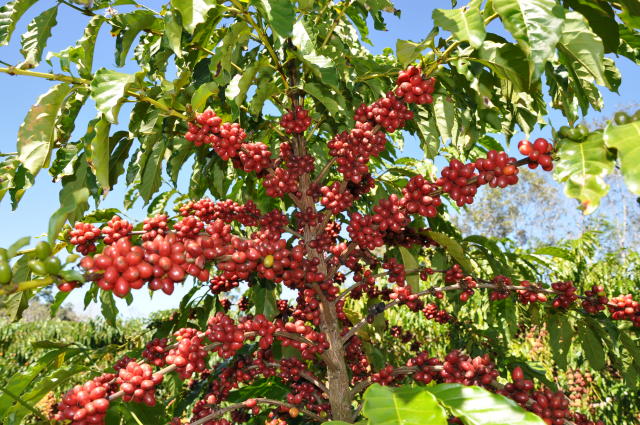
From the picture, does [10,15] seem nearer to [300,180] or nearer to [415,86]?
[300,180]

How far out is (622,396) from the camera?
711cm

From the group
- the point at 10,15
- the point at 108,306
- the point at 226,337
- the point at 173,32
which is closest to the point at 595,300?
the point at 226,337

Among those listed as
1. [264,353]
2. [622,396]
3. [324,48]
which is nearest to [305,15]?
[324,48]

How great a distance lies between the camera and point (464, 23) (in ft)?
4.47

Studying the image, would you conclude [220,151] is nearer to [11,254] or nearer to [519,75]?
[11,254]

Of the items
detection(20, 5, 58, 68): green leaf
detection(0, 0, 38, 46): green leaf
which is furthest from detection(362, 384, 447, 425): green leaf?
detection(0, 0, 38, 46): green leaf

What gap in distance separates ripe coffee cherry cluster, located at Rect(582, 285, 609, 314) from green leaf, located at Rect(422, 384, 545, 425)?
146cm

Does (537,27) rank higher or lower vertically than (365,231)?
higher

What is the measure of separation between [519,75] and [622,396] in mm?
7893

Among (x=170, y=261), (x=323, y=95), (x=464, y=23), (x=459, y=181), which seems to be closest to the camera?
(x=170, y=261)

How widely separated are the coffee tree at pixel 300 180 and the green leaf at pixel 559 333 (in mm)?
13

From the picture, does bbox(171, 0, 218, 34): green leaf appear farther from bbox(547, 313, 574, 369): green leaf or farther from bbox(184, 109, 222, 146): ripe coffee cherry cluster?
bbox(547, 313, 574, 369): green leaf

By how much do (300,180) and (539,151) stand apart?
1280 mm

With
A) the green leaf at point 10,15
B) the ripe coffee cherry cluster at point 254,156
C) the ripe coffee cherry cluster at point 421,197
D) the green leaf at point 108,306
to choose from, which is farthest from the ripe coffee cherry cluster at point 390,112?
the green leaf at point 108,306
